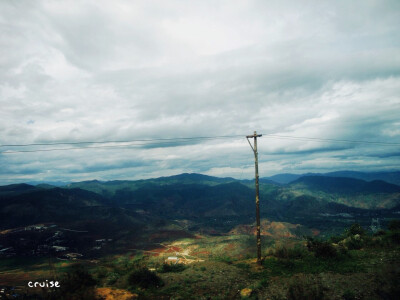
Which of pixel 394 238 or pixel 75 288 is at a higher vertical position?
pixel 75 288

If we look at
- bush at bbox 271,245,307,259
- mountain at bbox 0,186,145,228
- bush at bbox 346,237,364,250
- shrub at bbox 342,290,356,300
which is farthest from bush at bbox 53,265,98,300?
mountain at bbox 0,186,145,228

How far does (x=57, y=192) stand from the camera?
14550cm

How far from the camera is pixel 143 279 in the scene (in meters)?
14.3

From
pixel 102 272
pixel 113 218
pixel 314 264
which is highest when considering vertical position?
pixel 314 264

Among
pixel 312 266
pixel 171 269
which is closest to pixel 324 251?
pixel 312 266

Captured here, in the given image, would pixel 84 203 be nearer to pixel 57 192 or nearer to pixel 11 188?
pixel 57 192

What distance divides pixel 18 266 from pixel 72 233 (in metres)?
39.2

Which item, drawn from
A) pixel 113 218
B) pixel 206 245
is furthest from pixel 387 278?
pixel 113 218

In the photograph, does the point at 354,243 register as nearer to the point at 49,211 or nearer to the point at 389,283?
the point at 389,283

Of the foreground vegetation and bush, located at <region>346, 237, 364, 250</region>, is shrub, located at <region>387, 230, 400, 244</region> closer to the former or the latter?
the foreground vegetation

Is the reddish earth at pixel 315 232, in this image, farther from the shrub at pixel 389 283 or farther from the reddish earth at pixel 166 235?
the shrub at pixel 389 283

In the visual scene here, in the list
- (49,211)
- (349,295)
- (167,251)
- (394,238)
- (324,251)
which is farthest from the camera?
(49,211)

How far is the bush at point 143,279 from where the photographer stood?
1414 centimetres

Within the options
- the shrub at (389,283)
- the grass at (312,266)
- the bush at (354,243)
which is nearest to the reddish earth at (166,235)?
the bush at (354,243)
